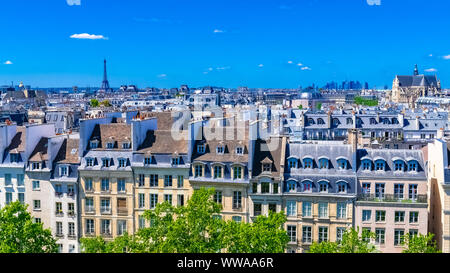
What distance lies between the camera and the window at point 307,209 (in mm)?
39094

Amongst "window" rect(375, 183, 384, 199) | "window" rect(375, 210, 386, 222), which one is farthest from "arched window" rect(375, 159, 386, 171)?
"window" rect(375, 210, 386, 222)

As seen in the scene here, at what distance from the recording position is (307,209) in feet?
128

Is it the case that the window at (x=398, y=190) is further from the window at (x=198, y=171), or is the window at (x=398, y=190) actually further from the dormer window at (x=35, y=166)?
the dormer window at (x=35, y=166)

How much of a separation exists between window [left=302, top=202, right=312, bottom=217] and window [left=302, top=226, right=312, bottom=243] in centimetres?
102

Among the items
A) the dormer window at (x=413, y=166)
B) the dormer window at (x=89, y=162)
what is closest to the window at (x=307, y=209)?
the dormer window at (x=413, y=166)

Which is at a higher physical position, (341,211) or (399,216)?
(341,211)

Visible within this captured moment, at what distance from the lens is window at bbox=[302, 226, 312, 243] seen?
128ft

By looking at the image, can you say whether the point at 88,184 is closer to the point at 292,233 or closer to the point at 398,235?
the point at 292,233

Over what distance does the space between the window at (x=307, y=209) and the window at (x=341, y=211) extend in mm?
2177

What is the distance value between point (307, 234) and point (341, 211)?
10.7 ft

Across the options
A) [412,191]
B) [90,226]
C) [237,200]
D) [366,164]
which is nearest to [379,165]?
[366,164]
